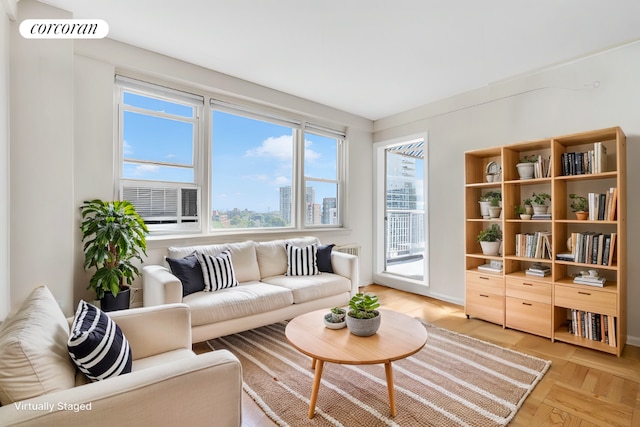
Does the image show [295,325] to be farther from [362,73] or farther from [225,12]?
[362,73]

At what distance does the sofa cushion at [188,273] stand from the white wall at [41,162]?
0.75 metres

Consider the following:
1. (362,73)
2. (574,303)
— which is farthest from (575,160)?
(362,73)

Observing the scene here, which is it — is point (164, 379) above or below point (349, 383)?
Answer: above

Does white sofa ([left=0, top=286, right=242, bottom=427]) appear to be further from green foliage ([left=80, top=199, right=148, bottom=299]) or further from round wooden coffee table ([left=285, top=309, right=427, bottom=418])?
green foliage ([left=80, top=199, right=148, bottom=299])

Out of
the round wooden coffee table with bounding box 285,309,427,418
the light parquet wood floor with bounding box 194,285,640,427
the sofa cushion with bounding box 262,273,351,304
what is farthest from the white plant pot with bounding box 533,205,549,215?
the sofa cushion with bounding box 262,273,351,304

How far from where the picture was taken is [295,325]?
2170mm

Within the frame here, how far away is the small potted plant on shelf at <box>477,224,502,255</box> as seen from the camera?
3.42m

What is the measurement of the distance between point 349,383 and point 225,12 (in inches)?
110

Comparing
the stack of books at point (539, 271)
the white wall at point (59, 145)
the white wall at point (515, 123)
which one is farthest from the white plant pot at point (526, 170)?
the white wall at point (59, 145)

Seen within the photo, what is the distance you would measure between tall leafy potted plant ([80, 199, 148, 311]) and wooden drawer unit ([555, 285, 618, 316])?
365 cm

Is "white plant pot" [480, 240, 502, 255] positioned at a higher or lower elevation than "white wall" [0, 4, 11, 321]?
lower

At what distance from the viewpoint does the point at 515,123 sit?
3477mm

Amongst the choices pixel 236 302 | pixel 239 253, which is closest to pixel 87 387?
pixel 236 302

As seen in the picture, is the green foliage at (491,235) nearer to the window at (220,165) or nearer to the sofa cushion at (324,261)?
the sofa cushion at (324,261)
